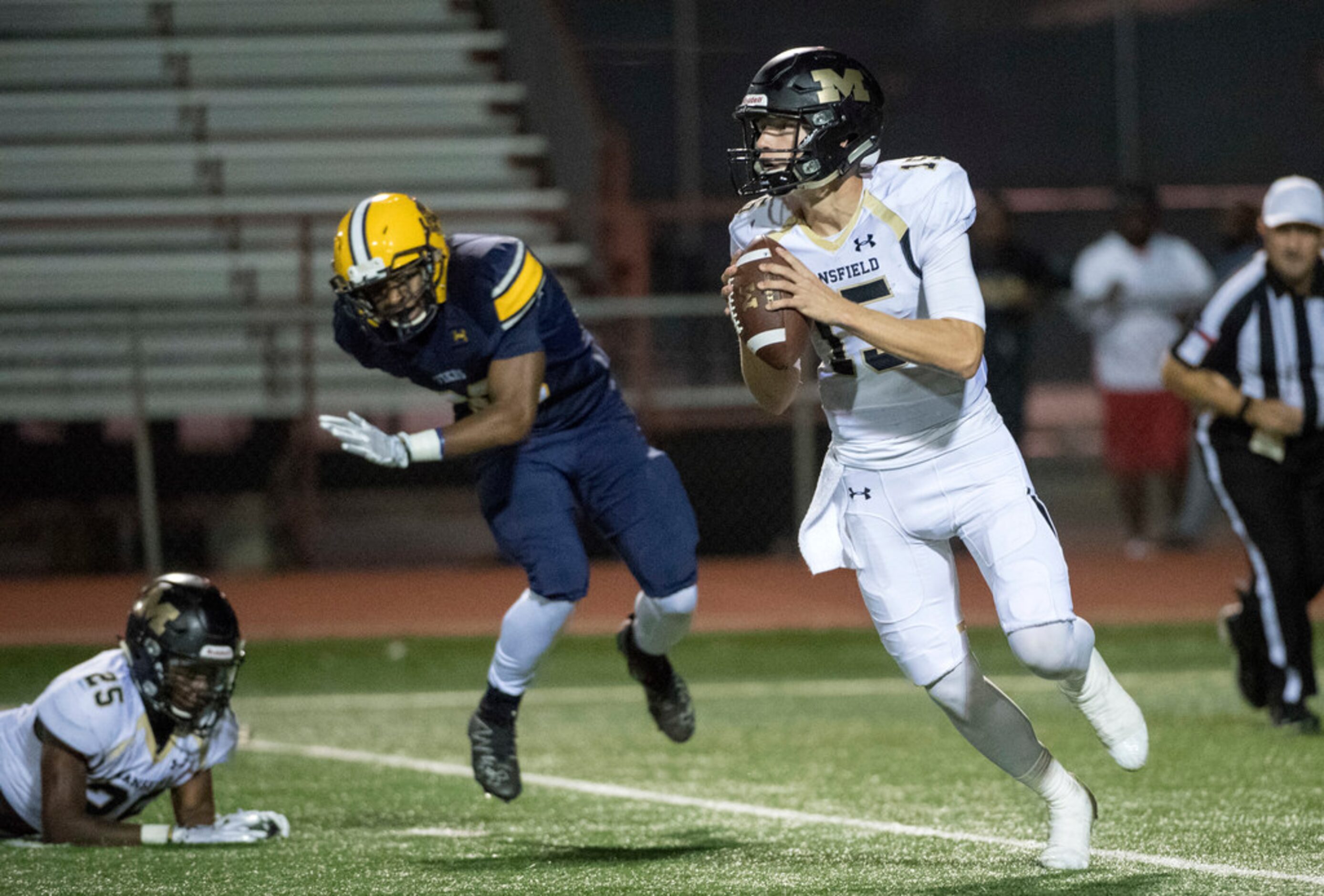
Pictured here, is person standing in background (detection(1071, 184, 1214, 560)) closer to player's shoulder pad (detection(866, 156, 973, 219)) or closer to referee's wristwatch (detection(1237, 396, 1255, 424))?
referee's wristwatch (detection(1237, 396, 1255, 424))

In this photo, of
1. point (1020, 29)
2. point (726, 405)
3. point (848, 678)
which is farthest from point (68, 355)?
point (1020, 29)

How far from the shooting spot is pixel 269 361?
11648 mm

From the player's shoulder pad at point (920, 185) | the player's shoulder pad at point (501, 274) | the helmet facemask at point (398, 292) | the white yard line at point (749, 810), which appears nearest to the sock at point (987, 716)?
the white yard line at point (749, 810)

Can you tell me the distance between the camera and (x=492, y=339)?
5.04 metres

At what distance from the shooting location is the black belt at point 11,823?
5.07 metres

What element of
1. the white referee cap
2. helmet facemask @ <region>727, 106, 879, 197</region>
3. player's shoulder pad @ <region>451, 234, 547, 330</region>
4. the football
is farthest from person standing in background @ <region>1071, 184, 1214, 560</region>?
the football

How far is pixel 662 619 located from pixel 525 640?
1.69 ft

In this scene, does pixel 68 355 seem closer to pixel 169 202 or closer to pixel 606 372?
pixel 169 202

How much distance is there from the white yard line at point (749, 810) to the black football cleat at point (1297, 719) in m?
1.93

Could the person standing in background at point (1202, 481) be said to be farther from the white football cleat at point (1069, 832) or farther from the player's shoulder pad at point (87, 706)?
the player's shoulder pad at point (87, 706)

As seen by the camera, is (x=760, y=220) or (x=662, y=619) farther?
(x=662, y=619)

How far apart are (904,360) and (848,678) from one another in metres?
4.32

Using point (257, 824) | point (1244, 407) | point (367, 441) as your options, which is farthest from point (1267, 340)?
point (257, 824)

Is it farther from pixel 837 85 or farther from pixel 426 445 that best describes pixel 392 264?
pixel 837 85
